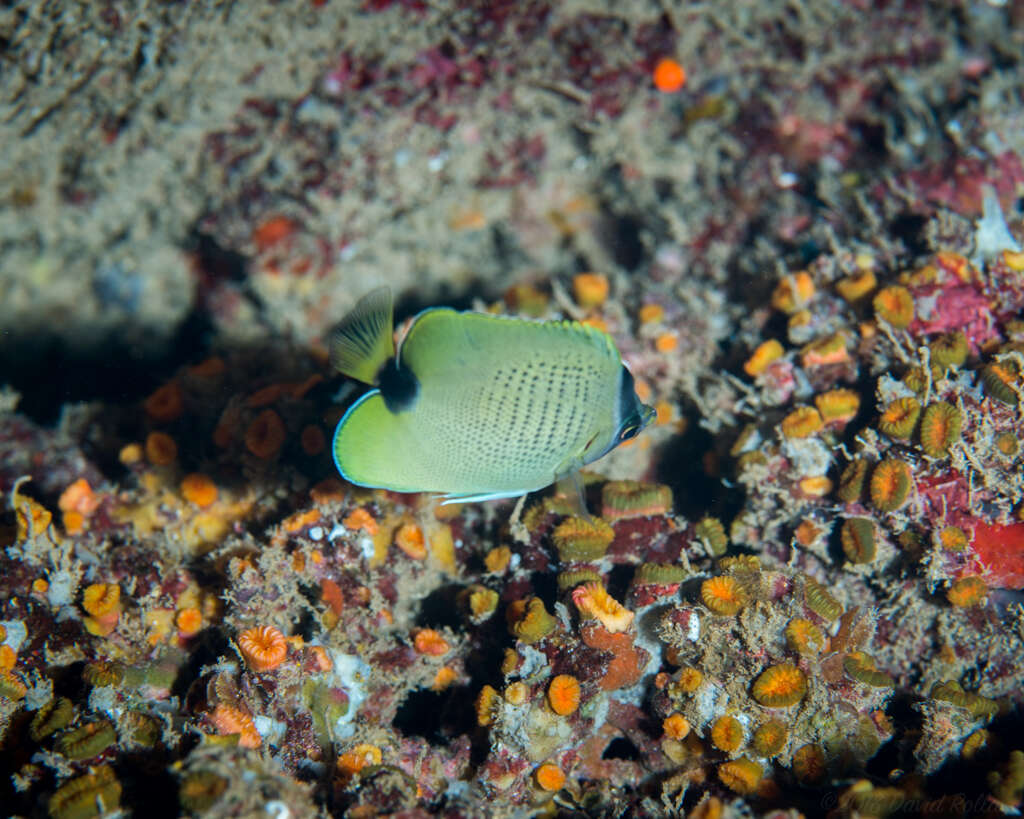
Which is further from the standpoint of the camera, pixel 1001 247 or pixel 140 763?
pixel 1001 247

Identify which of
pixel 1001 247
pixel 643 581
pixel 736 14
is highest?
pixel 736 14

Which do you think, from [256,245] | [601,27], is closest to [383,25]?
[601,27]

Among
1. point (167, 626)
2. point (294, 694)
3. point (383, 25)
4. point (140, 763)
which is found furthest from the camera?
point (383, 25)

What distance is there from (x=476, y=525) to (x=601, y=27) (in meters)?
3.58

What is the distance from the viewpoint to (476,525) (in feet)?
11.1

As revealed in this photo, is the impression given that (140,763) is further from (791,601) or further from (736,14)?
(736,14)

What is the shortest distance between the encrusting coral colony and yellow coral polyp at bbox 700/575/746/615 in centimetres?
2

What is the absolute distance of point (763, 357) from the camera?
3.50m

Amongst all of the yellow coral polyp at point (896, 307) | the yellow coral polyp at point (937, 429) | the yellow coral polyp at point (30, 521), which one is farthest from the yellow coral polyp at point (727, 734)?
the yellow coral polyp at point (30, 521)

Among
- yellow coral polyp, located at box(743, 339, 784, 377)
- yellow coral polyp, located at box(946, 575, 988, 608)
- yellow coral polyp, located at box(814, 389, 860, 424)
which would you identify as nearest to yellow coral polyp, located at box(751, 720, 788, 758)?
yellow coral polyp, located at box(946, 575, 988, 608)

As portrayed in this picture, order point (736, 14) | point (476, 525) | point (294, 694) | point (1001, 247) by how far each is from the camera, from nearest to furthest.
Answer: point (294, 694) < point (476, 525) < point (1001, 247) < point (736, 14)

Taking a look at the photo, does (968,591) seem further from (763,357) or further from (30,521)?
(30,521)

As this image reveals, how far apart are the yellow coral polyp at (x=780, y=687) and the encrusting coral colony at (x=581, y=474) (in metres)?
0.01

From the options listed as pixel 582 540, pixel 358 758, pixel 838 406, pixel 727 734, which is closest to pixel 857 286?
pixel 838 406
